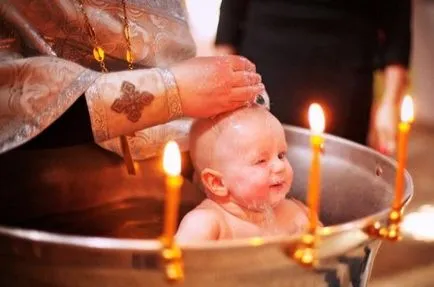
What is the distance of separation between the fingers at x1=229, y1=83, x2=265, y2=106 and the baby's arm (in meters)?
0.14

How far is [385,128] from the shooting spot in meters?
1.64

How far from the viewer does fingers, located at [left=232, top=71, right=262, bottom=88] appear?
0.91m

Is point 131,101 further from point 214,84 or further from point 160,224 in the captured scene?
point 160,224

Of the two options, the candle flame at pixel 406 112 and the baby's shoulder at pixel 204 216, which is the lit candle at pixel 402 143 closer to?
the candle flame at pixel 406 112

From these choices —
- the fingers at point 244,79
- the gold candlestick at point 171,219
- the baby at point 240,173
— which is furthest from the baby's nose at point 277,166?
the gold candlestick at point 171,219

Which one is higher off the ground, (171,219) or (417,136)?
(171,219)

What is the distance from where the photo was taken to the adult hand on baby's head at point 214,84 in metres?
0.87

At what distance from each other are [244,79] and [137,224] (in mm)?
275

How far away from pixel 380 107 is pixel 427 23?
163 centimetres

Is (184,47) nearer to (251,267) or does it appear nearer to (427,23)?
(251,267)

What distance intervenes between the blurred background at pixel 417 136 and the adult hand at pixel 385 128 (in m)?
0.09

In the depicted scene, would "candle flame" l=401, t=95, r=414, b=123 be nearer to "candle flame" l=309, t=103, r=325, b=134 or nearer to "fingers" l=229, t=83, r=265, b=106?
"candle flame" l=309, t=103, r=325, b=134

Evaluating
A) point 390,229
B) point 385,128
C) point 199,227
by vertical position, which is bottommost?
point 385,128

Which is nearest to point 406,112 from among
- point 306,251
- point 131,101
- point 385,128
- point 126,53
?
point 306,251
